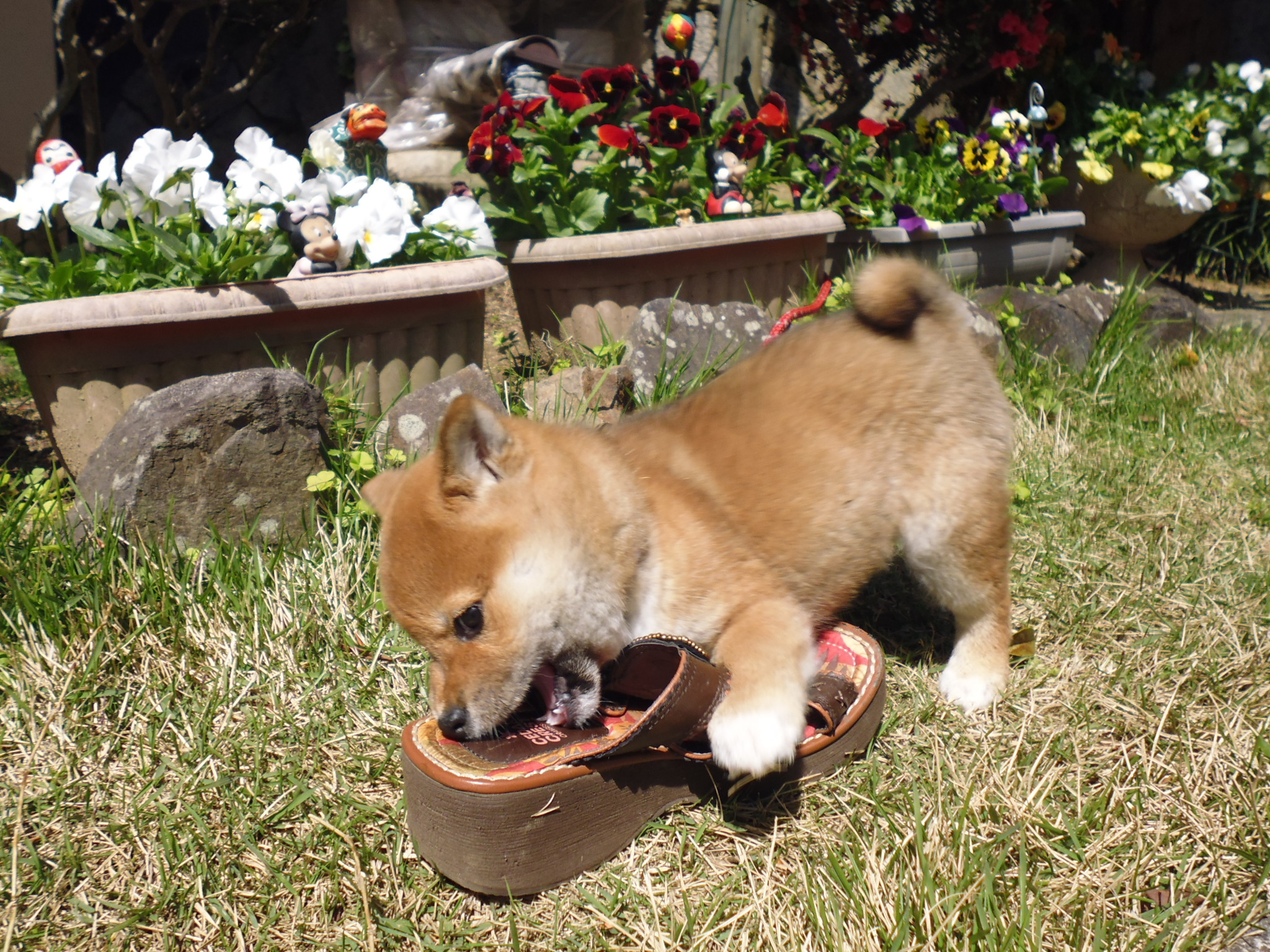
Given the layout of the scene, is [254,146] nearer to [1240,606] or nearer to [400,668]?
[400,668]

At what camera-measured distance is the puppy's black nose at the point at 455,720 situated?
171 cm

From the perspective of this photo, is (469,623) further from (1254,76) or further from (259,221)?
(1254,76)

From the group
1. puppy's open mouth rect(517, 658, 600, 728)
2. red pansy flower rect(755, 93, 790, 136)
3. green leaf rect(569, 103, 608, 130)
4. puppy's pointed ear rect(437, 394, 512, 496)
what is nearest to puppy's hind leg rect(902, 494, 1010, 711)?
puppy's open mouth rect(517, 658, 600, 728)

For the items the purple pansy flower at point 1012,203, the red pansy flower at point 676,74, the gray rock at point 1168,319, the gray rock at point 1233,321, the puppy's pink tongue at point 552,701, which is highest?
the red pansy flower at point 676,74

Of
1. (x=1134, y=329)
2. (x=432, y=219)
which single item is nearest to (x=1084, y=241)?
(x=1134, y=329)

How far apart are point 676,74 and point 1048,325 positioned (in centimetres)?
211

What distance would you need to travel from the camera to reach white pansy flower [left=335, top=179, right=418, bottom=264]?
307 centimetres

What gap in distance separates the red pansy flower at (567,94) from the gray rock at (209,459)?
1.87 m

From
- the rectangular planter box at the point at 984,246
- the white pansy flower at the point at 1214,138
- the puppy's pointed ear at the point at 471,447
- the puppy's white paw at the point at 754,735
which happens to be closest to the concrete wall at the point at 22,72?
the puppy's pointed ear at the point at 471,447

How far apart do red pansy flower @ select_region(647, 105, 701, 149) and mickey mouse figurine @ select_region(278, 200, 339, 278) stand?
1547 mm

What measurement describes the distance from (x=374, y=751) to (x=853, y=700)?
1.10m

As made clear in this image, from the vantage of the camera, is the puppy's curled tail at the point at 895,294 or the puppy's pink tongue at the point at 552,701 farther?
the puppy's curled tail at the point at 895,294

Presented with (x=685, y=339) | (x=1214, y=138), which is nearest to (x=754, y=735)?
(x=685, y=339)

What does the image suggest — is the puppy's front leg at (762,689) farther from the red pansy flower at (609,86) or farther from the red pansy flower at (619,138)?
the red pansy flower at (609,86)
